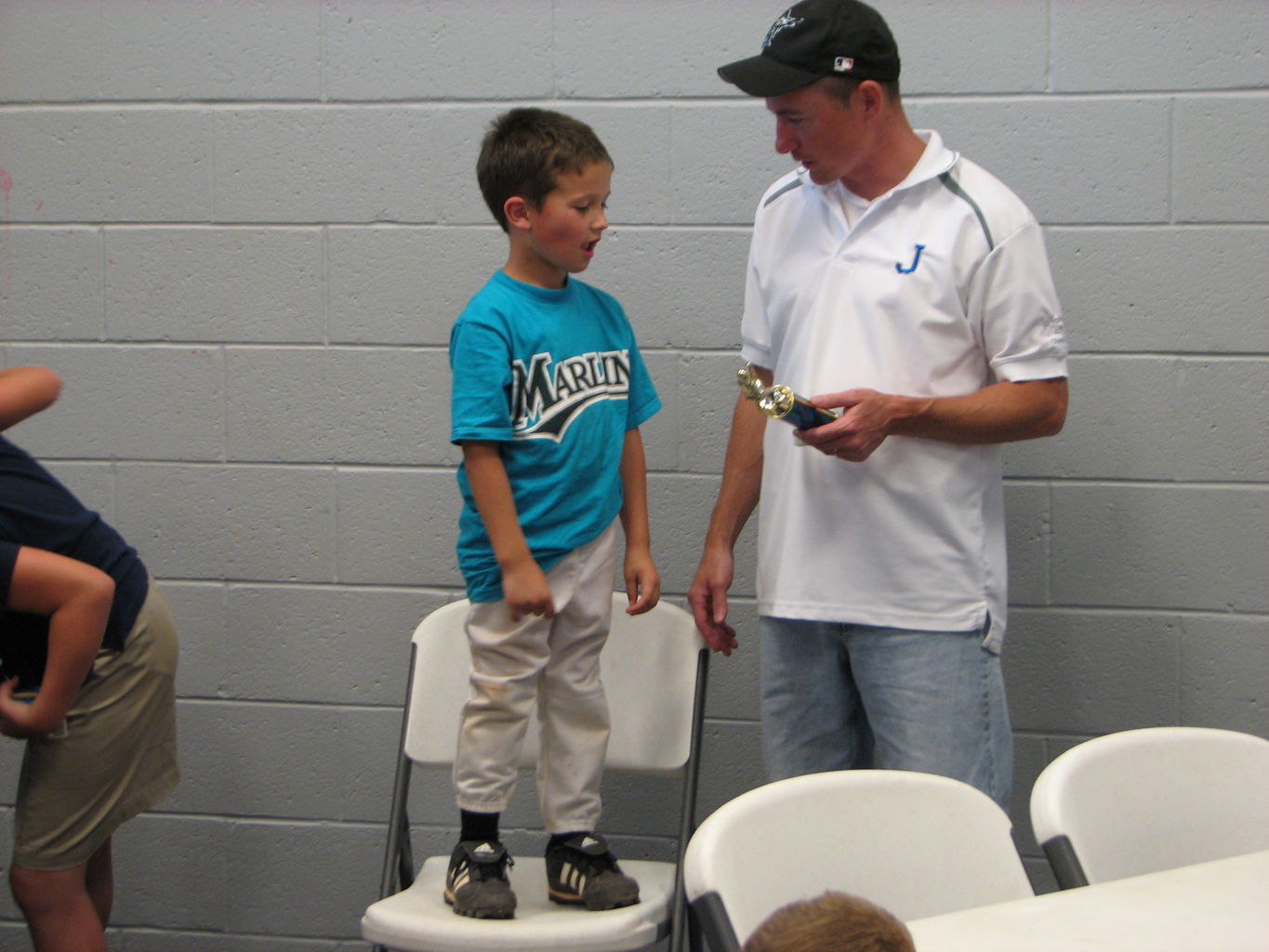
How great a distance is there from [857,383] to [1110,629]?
2.89 ft

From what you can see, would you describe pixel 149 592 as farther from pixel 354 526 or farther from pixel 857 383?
pixel 857 383

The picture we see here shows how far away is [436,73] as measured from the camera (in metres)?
2.38

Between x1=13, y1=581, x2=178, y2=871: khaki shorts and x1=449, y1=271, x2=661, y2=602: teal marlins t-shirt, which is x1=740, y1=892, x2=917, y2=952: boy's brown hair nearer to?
x1=449, y1=271, x2=661, y2=602: teal marlins t-shirt

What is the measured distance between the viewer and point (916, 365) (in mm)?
1777

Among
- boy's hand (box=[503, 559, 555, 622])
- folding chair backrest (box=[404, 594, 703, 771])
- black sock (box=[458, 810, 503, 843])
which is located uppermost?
boy's hand (box=[503, 559, 555, 622])

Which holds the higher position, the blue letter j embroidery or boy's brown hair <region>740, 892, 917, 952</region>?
the blue letter j embroidery

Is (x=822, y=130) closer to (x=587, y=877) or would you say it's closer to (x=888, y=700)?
(x=888, y=700)

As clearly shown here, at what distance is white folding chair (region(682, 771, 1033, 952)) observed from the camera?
1.33 meters

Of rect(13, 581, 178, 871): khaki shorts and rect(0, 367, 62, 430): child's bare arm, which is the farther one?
Answer: rect(13, 581, 178, 871): khaki shorts

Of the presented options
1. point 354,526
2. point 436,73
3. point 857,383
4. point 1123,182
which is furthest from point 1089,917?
point 436,73

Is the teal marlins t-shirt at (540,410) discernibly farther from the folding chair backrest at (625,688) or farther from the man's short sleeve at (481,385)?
the folding chair backrest at (625,688)

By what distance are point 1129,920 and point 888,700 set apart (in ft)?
2.20

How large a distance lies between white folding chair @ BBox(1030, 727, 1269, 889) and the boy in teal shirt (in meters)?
0.71

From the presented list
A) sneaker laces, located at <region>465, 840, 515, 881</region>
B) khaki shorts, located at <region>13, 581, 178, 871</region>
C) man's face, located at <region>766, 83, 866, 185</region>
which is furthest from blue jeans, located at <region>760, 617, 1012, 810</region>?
khaki shorts, located at <region>13, 581, 178, 871</region>
